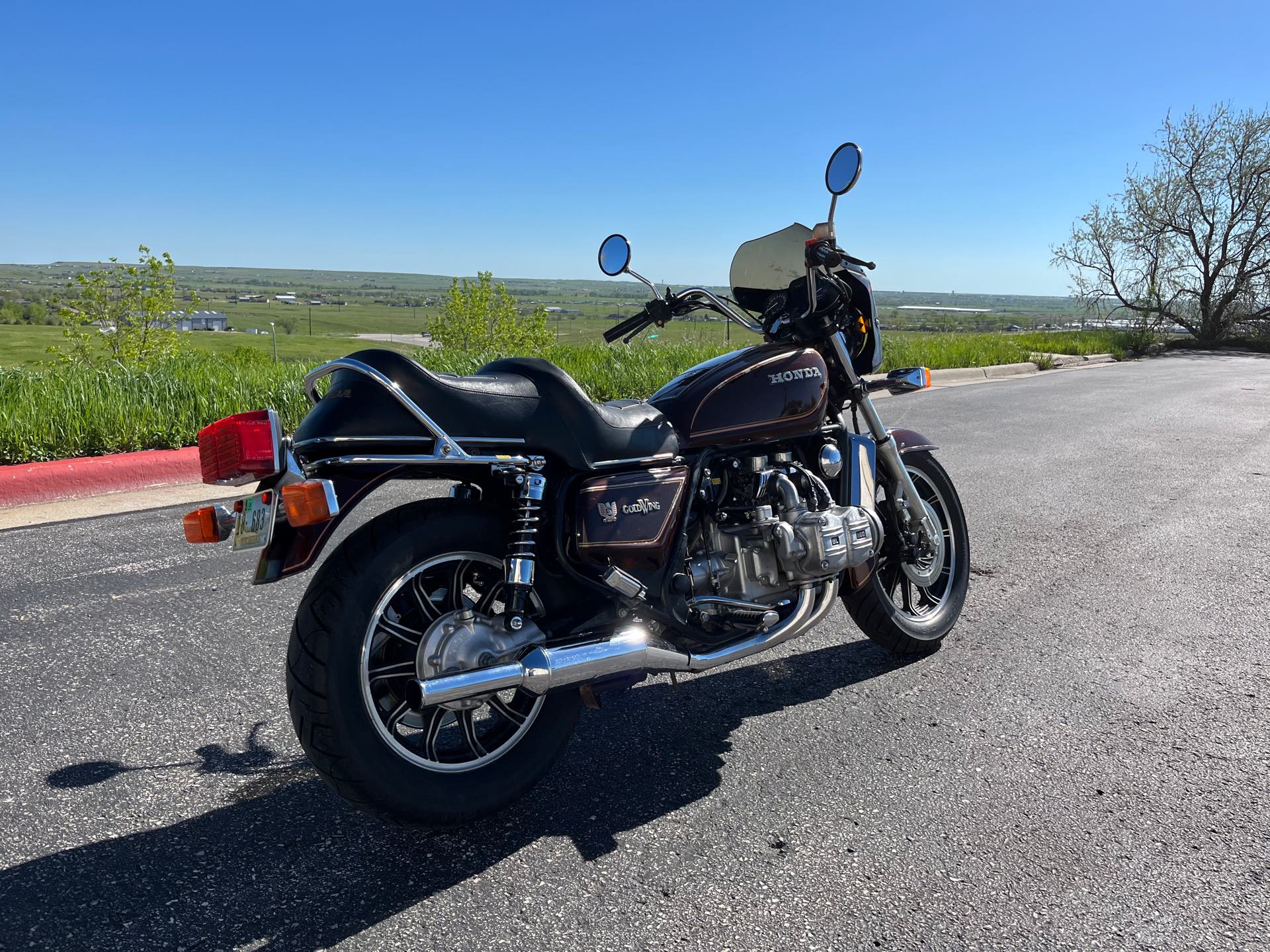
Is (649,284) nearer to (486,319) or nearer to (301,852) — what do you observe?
(301,852)

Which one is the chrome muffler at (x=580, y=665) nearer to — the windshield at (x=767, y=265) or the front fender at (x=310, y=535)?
the front fender at (x=310, y=535)

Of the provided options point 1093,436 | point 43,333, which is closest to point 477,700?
point 1093,436

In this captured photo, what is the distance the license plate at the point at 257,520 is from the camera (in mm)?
2389

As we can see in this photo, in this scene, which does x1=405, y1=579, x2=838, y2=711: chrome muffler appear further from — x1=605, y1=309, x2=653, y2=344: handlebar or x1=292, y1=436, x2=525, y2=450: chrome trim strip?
x1=605, y1=309, x2=653, y2=344: handlebar

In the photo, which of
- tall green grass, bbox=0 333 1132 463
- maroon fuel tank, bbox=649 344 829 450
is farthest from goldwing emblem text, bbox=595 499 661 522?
tall green grass, bbox=0 333 1132 463

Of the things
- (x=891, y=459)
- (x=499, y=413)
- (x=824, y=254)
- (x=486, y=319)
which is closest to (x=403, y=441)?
(x=499, y=413)

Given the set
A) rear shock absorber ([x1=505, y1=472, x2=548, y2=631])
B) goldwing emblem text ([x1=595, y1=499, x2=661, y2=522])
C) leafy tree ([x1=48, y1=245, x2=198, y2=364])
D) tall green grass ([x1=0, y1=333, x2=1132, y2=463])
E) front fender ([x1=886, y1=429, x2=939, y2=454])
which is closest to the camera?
rear shock absorber ([x1=505, y1=472, x2=548, y2=631])

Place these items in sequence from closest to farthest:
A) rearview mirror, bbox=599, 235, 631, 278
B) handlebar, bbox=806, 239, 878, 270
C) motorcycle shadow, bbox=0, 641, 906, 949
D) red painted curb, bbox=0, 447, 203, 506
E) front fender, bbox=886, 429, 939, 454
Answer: motorcycle shadow, bbox=0, 641, 906, 949, handlebar, bbox=806, 239, 878, 270, rearview mirror, bbox=599, 235, 631, 278, front fender, bbox=886, 429, 939, 454, red painted curb, bbox=0, 447, 203, 506

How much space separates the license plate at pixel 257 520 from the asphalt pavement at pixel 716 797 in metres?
0.88

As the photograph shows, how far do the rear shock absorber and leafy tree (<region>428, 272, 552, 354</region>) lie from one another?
1349 inches

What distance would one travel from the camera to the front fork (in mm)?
3697

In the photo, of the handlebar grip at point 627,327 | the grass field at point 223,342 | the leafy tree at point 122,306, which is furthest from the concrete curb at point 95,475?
the grass field at point 223,342

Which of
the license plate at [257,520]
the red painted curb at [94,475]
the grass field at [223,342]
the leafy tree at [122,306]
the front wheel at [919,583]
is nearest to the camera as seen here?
the license plate at [257,520]

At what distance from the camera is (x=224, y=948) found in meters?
2.20
